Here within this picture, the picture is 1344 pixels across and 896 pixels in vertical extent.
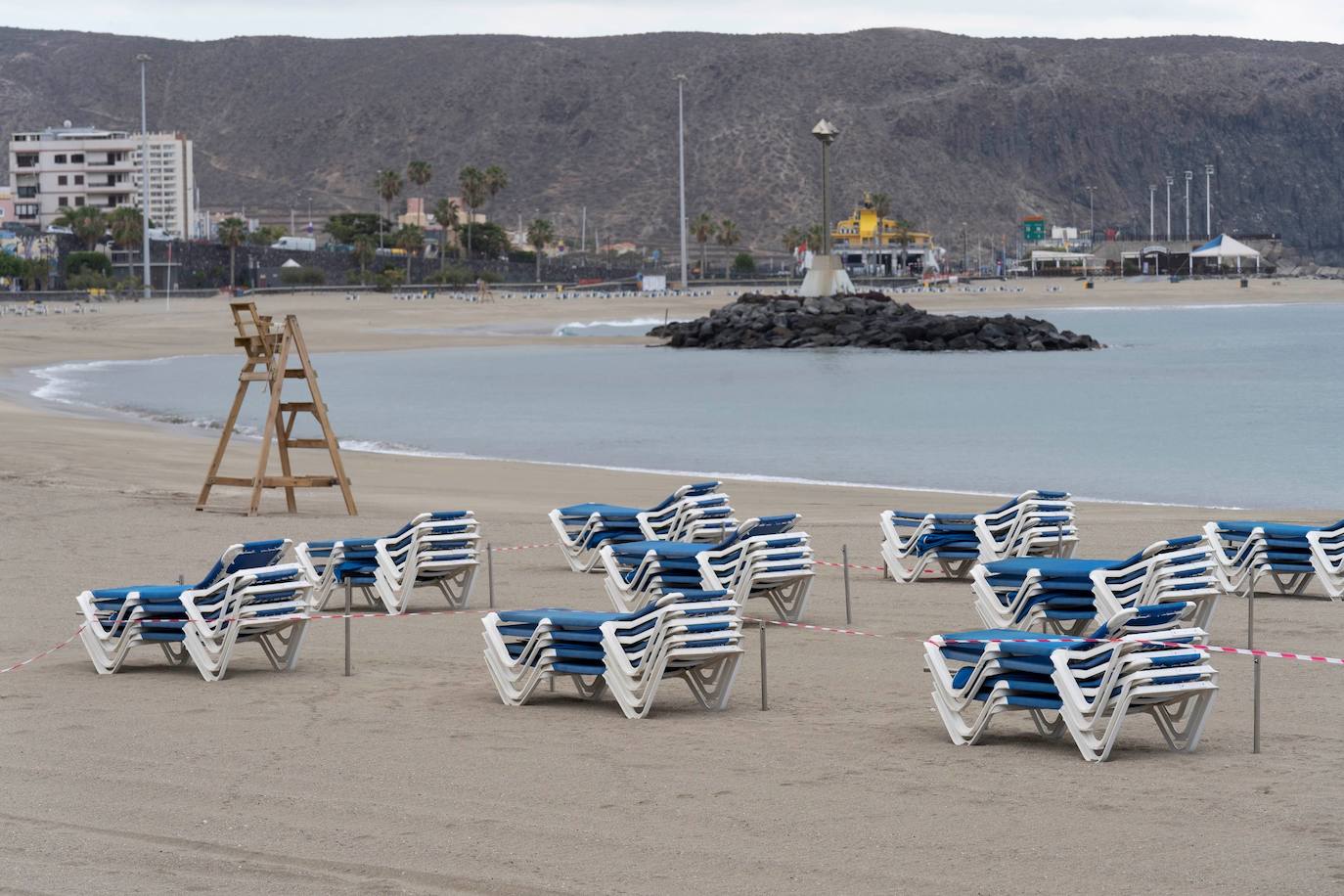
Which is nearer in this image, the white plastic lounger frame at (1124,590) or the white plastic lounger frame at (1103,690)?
the white plastic lounger frame at (1103,690)

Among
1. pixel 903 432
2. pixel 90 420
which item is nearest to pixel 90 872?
pixel 90 420

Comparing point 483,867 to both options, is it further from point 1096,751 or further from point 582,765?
point 1096,751

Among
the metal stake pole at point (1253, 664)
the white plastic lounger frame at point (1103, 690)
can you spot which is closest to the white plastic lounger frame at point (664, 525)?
the metal stake pole at point (1253, 664)

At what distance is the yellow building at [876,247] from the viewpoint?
564 ft

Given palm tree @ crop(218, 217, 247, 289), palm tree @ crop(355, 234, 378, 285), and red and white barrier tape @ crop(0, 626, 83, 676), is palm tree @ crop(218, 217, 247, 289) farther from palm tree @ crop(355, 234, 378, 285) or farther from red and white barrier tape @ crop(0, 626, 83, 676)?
red and white barrier tape @ crop(0, 626, 83, 676)

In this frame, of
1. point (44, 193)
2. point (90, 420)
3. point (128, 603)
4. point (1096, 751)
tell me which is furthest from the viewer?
point (44, 193)

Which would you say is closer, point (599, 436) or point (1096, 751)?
point (1096, 751)

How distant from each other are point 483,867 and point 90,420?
29208 mm

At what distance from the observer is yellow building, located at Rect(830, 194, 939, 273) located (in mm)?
172000

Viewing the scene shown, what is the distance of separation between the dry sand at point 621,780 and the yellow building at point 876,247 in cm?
15825

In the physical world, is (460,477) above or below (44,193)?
below

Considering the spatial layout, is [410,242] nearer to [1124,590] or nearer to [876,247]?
[876,247]

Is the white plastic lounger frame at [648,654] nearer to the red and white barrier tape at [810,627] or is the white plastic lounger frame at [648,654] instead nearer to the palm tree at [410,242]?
the red and white barrier tape at [810,627]

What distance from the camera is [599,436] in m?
37.5
